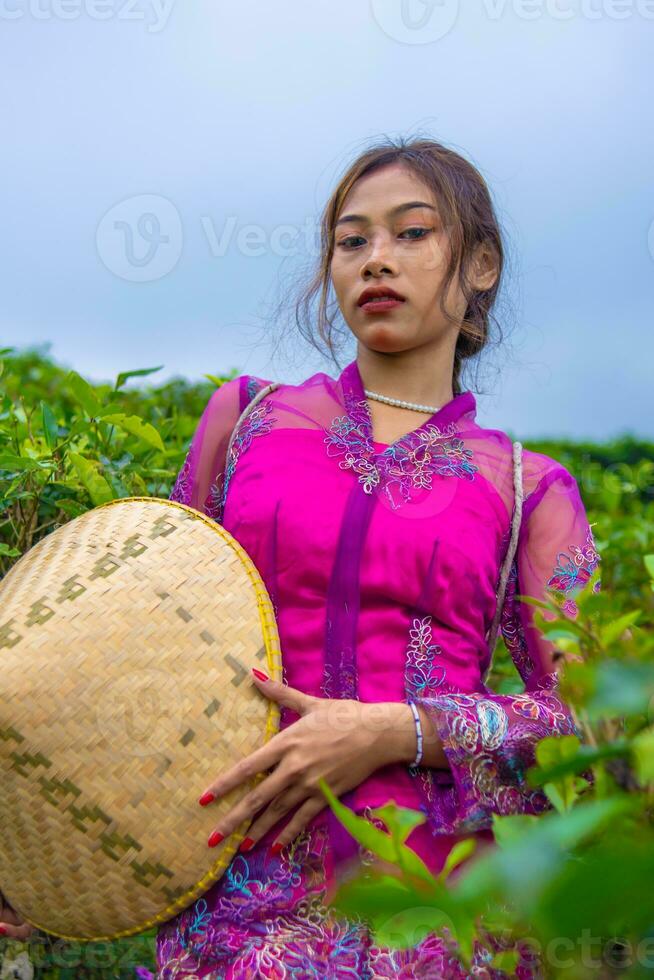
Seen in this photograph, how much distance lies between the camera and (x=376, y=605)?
1524 mm

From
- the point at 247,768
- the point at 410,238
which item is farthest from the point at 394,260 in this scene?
the point at 247,768

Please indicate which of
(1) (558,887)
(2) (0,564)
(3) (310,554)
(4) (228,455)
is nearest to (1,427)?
(2) (0,564)

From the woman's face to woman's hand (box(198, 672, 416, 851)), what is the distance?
621mm

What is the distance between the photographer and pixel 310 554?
1515 mm

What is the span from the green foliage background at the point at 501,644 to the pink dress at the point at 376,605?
21 cm

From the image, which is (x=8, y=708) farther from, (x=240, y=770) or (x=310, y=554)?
(x=310, y=554)

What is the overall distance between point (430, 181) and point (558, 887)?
1519 mm

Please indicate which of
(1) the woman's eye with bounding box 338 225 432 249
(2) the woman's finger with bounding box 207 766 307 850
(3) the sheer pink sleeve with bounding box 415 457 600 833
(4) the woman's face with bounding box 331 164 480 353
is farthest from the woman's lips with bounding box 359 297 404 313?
(2) the woman's finger with bounding box 207 766 307 850

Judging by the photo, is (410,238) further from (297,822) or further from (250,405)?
(297,822)

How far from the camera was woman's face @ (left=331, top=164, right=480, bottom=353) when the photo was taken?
1.67m

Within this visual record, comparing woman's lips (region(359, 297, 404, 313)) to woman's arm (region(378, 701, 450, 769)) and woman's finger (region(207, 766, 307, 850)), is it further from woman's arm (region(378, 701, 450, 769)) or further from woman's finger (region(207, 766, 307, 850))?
woman's finger (region(207, 766, 307, 850))

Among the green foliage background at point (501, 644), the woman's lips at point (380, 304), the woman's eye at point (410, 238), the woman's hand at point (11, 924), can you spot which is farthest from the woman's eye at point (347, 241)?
the woman's hand at point (11, 924)

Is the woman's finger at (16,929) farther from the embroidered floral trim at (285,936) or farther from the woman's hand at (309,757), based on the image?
the woman's hand at (309,757)

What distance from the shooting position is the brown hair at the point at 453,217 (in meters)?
1.75
